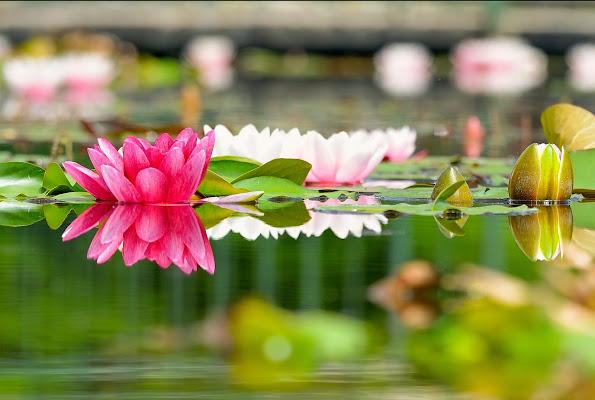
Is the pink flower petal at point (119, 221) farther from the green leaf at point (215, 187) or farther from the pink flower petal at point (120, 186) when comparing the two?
the green leaf at point (215, 187)

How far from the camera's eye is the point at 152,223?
1.74m

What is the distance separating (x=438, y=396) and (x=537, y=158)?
1.16 m

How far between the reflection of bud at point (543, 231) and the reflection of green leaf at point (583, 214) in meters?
0.01

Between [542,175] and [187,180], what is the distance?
0.56m

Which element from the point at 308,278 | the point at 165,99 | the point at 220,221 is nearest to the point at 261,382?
the point at 308,278

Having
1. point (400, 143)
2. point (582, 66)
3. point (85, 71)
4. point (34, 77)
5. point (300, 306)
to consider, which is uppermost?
point (582, 66)

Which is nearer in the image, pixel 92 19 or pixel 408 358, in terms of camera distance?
pixel 408 358

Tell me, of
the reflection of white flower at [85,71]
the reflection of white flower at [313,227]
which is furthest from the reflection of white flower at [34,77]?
the reflection of white flower at [313,227]

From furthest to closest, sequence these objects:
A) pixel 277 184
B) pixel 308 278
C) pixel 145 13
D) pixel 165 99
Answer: pixel 145 13
pixel 165 99
pixel 277 184
pixel 308 278

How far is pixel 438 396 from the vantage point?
855 millimetres

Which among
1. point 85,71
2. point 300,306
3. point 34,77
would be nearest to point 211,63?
point 85,71

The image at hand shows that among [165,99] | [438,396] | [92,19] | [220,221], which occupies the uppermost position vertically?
[92,19]

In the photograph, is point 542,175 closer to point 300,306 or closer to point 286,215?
point 286,215

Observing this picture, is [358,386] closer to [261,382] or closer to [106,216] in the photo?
[261,382]
